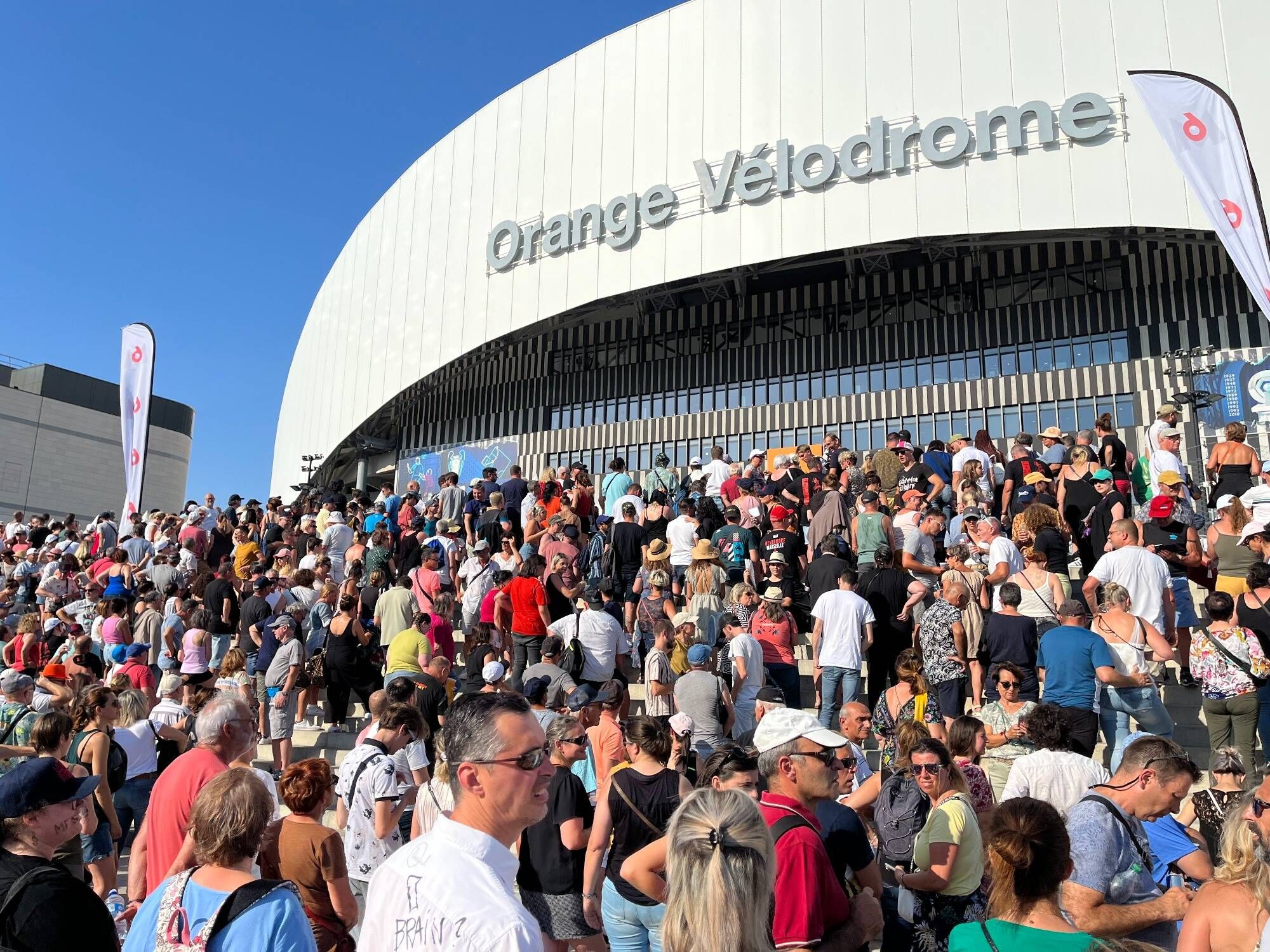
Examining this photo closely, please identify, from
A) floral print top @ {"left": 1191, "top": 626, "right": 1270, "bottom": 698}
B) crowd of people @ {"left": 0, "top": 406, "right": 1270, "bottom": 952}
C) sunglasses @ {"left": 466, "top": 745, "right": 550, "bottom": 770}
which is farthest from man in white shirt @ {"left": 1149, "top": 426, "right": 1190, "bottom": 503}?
sunglasses @ {"left": 466, "top": 745, "right": 550, "bottom": 770}

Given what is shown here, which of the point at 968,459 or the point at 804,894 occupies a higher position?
the point at 968,459

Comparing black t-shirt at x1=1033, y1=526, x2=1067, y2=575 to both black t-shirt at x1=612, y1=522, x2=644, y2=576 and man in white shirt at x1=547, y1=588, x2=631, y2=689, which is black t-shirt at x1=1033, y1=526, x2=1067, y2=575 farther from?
black t-shirt at x1=612, y1=522, x2=644, y2=576

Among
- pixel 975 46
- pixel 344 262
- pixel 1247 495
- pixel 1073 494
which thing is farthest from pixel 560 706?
pixel 344 262

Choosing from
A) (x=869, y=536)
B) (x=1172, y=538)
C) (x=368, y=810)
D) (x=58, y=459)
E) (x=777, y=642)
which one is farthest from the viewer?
(x=58, y=459)

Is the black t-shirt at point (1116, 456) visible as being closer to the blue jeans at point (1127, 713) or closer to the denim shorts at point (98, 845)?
the blue jeans at point (1127, 713)

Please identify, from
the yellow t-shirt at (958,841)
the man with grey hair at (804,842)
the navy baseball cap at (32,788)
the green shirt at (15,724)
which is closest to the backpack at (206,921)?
the navy baseball cap at (32,788)

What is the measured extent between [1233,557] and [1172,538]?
68 centimetres

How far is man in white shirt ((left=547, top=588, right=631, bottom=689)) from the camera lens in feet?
29.5

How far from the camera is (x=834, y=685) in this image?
8570 millimetres

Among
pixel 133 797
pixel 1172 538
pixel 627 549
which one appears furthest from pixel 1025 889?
pixel 627 549

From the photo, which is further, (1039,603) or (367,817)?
(1039,603)

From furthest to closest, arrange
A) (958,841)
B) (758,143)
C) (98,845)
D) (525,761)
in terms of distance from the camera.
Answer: (758,143), (98,845), (958,841), (525,761)

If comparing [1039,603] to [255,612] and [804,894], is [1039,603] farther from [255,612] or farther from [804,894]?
[255,612]

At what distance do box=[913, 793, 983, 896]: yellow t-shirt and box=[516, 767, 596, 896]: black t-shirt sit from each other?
60.6 inches
